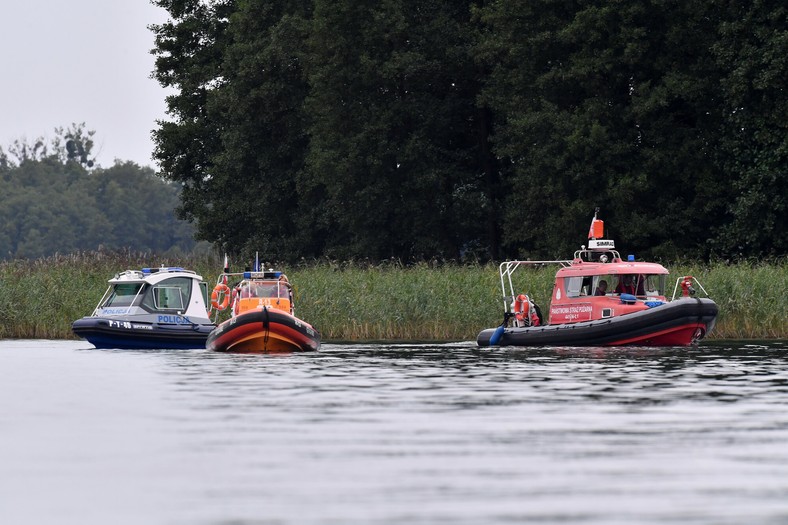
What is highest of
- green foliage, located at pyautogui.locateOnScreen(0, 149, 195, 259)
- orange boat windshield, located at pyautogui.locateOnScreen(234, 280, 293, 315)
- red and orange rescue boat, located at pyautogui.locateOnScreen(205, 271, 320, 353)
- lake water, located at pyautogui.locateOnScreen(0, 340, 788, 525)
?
green foliage, located at pyautogui.locateOnScreen(0, 149, 195, 259)

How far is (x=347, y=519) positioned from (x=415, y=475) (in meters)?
2.57

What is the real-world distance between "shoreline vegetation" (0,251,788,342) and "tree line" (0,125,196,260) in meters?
115

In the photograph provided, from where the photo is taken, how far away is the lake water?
13.7m

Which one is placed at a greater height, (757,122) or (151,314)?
(757,122)

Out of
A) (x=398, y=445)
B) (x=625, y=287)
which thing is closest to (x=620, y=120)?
(x=625, y=287)

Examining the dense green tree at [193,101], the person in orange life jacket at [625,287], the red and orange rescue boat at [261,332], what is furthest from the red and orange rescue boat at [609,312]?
the dense green tree at [193,101]

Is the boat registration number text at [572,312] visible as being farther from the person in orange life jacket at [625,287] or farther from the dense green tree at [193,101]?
the dense green tree at [193,101]

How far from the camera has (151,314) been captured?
42.1 m

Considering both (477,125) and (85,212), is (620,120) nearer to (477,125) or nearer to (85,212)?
(477,125)

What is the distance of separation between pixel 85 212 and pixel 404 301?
138 metres

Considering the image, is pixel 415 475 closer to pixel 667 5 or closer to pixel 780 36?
pixel 780 36

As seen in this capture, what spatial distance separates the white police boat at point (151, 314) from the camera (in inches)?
1615

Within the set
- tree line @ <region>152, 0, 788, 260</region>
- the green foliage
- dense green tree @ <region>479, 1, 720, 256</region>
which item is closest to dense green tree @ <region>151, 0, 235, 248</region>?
tree line @ <region>152, 0, 788, 260</region>

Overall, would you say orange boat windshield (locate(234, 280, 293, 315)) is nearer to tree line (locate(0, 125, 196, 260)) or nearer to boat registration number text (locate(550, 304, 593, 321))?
boat registration number text (locate(550, 304, 593, 321))
